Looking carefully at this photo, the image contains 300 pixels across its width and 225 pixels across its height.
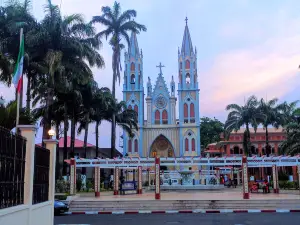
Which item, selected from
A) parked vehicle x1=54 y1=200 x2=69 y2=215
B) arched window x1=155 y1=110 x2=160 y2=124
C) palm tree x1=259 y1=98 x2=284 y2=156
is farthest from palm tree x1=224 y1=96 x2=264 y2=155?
parked vehicle x1=54 y1=200 x2=69 y2=215

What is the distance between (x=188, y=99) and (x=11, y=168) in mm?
53945

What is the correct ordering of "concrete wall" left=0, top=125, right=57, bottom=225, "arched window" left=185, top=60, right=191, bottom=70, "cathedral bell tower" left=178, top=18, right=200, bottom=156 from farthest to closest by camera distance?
"arched window" left=185, top=60, right=191, bottom=70, "cathedral bell tower" left=178, top=18, right=200, bottom=156, "concrete wall" left=0, top=125, right=57, bottom=225

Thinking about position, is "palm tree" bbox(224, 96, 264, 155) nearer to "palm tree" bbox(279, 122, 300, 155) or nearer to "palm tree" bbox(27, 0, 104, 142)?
"palm tree" bbox(279, 122, 300, 155)

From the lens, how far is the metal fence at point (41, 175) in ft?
29.2

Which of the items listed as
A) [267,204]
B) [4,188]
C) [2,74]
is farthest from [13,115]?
[267,204]

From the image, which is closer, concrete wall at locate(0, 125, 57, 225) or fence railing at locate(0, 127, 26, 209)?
fence railing at locate(0, 127, 26, 209)

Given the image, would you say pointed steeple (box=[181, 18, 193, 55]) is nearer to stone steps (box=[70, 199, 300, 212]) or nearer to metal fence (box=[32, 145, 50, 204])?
stone steps (box=[70, 199, 300, 212])

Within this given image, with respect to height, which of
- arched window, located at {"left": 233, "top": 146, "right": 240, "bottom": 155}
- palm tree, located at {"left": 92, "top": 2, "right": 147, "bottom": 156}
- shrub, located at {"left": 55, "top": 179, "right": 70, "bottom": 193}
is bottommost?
shrub, located at {"left": 55, "top": 179, "right": 70, "bottom": 193}

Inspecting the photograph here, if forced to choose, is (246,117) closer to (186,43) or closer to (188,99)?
(188,99)

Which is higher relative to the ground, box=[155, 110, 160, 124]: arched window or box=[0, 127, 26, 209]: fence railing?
box=[155, 110, 160, 124]: arched window

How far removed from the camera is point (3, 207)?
266 inches

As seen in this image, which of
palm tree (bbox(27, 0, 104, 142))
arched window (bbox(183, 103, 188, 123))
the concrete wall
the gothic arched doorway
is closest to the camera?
the concrete wall

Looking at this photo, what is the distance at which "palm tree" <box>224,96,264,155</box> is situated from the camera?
4406 centimetres

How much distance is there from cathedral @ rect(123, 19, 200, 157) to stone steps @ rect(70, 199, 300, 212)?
3838 cm
